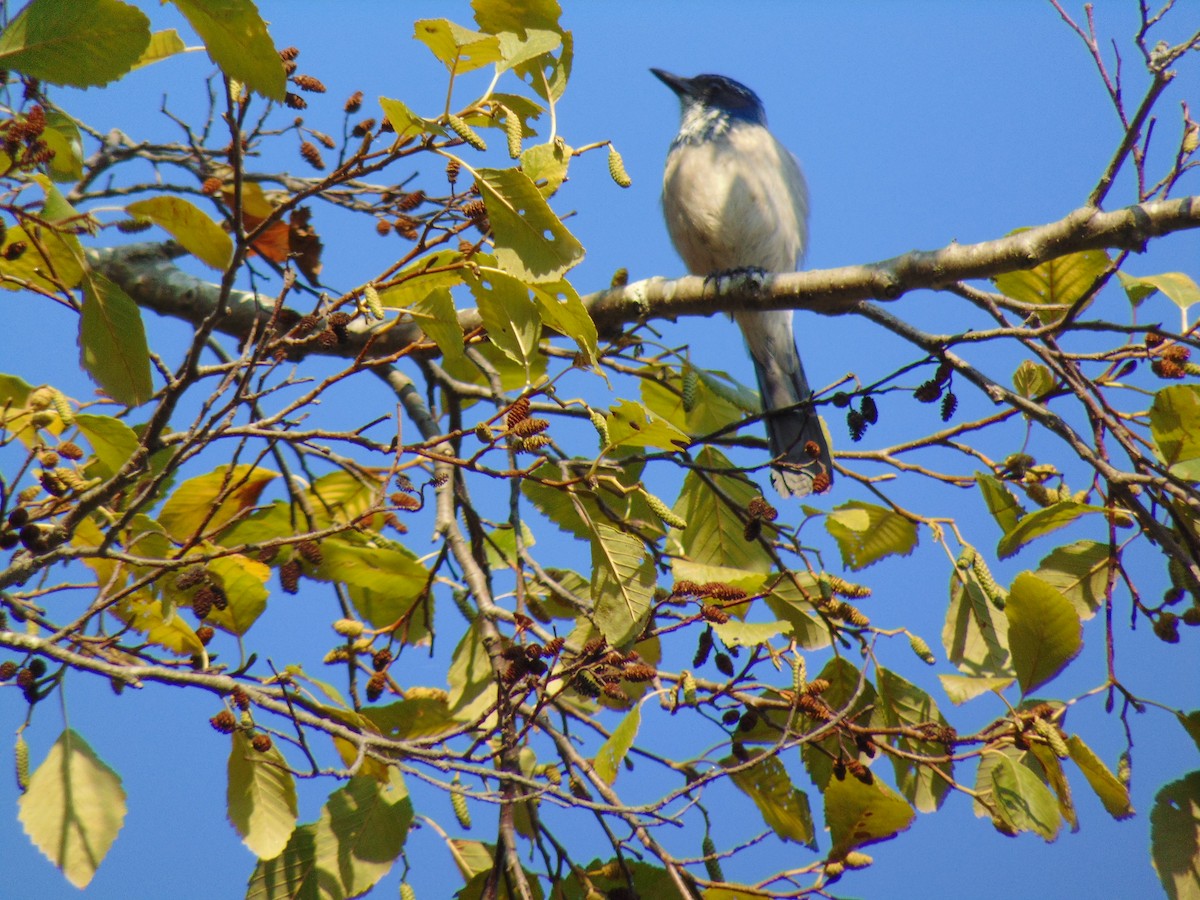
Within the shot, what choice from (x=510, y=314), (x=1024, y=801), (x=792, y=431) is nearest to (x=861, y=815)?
(x=1024, y=801)

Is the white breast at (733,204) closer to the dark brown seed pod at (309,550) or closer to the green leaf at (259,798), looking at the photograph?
the dark brown seed pod at (309,550)

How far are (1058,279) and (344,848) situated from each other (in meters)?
1.95

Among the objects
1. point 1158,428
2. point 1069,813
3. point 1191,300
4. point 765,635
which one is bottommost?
point 1069,813

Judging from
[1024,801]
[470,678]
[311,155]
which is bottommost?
[1024,801]

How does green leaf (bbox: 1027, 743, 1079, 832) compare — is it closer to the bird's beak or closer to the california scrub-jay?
the california scrub-jay

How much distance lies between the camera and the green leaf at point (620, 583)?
1.74m

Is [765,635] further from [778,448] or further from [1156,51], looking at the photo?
[778,448]

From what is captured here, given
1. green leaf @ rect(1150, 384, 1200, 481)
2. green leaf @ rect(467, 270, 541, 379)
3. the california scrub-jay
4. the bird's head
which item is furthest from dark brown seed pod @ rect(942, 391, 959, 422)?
the bird's head

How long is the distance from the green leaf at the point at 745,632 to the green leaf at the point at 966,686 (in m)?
0.45

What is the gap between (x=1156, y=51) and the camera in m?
1.70

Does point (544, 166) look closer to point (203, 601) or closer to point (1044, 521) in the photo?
point (203, 601)

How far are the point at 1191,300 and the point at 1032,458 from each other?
0.46m

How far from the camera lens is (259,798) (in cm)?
186

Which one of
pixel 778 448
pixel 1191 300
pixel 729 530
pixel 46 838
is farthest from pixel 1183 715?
pixel 46 838
